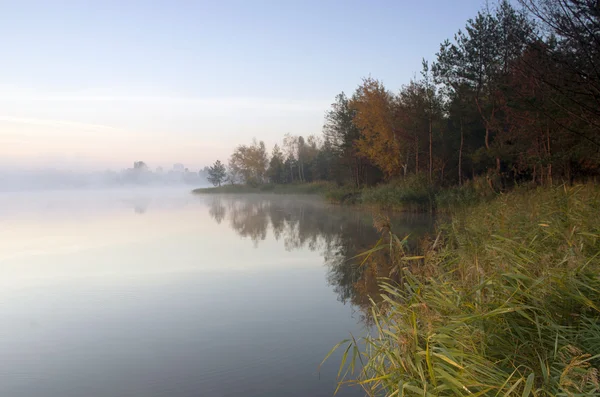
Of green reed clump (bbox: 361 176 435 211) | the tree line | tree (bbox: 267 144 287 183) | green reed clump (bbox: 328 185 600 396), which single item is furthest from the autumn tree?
tree (bbox: 267 144 287 183)

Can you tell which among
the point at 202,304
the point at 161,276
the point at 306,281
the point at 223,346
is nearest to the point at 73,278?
the point at 161,276

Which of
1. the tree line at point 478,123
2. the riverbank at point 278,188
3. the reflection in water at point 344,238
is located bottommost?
the reflection in water at point 344,238

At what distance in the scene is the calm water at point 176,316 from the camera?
519 cm

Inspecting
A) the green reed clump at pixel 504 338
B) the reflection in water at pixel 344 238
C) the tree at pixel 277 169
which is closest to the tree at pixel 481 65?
the reflection in water at pixel 344 238

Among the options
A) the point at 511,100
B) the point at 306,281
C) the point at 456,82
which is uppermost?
the point at 456,82

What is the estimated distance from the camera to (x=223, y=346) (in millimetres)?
6129

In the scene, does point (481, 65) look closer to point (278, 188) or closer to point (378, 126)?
point (378, 126)

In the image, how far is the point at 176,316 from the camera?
7598mm

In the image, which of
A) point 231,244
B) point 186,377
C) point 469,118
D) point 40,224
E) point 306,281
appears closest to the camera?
point 186,377

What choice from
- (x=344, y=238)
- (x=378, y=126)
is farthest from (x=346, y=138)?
(x=344, y=238)

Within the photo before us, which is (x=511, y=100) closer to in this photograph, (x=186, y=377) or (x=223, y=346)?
(x=223, y=346)

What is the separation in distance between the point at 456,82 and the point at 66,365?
2374 centimetres

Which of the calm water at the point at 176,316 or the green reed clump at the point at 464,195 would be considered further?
the green reed clump at the point at 464,195

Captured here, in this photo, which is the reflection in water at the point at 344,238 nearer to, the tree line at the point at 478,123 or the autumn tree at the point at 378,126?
the tree line at the point at 478,123
